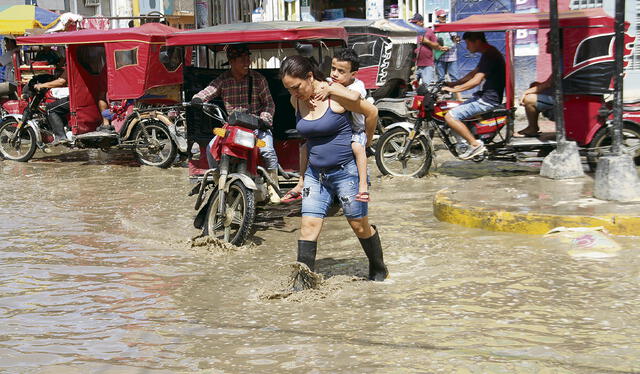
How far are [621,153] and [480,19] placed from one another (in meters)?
2.99

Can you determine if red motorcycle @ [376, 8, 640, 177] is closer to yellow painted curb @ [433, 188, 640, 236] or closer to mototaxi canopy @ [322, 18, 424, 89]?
yellow painted curb @ [433, 188, 640, 236]

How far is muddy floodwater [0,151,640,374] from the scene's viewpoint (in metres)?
4.86

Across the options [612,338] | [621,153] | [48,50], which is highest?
[48,50]

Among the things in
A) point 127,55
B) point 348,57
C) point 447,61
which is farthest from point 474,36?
point 447,61

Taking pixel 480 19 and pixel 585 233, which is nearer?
pixel 585 233

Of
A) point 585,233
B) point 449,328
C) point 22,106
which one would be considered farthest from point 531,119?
point 22,106

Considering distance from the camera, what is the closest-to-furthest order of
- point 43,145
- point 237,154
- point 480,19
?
1. point 237,154
2. point 480,19
3. point 43,145

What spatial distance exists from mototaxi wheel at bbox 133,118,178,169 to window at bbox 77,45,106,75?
5.20 ft

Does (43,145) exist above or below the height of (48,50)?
below

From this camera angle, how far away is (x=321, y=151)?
605 cm

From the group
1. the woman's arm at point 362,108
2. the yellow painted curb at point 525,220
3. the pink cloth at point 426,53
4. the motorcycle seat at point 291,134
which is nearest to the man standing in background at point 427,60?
the pink cloth at point 426,53

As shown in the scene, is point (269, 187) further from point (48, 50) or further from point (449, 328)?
point (48, 50)

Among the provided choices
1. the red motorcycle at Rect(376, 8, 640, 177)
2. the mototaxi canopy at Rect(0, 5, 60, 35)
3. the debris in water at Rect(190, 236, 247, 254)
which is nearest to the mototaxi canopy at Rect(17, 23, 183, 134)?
the red motorcycle at Rect(376, 8, 640, 177)

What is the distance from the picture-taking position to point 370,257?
250 inches
